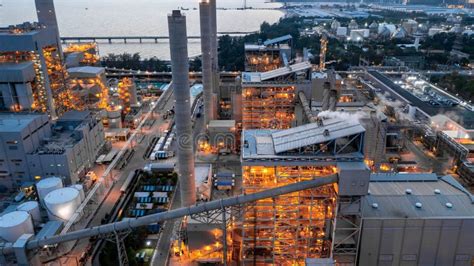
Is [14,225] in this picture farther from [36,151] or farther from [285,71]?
[285,71]

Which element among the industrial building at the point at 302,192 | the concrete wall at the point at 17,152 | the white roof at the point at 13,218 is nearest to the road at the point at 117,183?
the white roof at the point at 13,218

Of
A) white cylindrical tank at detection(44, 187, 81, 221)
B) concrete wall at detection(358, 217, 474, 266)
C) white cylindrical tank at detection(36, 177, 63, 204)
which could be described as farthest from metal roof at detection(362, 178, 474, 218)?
white cylindrical tank at detection(36, 177, 63, 204)

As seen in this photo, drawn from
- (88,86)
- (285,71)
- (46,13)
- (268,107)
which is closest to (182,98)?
(268,107)

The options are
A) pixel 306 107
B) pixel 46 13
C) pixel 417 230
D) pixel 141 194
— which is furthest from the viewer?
pixel 46 13

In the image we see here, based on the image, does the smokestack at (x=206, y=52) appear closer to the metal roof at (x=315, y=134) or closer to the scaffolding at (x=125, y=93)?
the scaffolding at (x=125, y=93)

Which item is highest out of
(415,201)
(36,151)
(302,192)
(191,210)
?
(302,192)

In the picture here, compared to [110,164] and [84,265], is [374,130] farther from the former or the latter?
[110,164]
